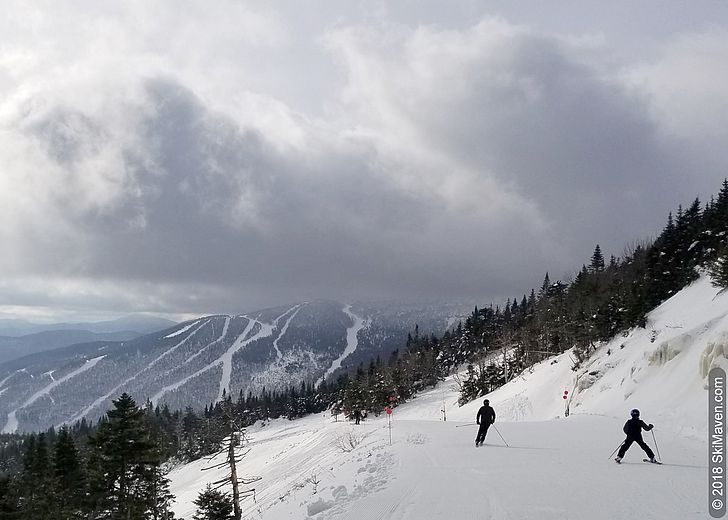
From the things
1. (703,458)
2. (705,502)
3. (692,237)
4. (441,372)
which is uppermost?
(692,237)

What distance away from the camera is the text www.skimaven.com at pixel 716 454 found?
7.63 m

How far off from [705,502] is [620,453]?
3.49 meters

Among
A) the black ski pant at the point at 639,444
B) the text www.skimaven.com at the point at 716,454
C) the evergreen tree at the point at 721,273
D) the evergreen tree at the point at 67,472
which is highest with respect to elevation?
the evergreen tree at the point at 721,273

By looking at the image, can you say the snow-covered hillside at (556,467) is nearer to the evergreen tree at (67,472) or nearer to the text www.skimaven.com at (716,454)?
the text www.skimaven.com at (716,454)

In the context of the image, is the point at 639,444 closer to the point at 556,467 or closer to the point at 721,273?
the point at 556,467

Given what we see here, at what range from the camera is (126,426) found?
21.6 meters

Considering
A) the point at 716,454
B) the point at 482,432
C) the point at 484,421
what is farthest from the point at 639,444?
the point at 482,432

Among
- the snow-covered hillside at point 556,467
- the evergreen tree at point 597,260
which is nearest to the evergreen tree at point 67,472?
the snow-covered hillside at point 556,467

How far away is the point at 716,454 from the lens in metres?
10.2

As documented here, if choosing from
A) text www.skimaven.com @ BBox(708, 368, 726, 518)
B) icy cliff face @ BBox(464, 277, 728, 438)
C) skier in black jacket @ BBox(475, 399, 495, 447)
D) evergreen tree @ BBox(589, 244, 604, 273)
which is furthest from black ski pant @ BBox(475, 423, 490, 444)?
evergreen tree @ BBox(589, 244, 604, 273)

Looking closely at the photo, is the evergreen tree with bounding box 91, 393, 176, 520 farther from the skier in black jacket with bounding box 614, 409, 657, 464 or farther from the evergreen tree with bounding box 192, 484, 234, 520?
the skier in black jacket with bounding box 614, 409, 657, 464

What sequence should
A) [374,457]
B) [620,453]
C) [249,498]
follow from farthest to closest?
1. [249,498]
2. [374,457]
3. [620,453]

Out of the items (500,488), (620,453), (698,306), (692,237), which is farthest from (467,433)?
(692,237)

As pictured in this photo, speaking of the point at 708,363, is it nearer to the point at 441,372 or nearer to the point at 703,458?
the point at 703,458
